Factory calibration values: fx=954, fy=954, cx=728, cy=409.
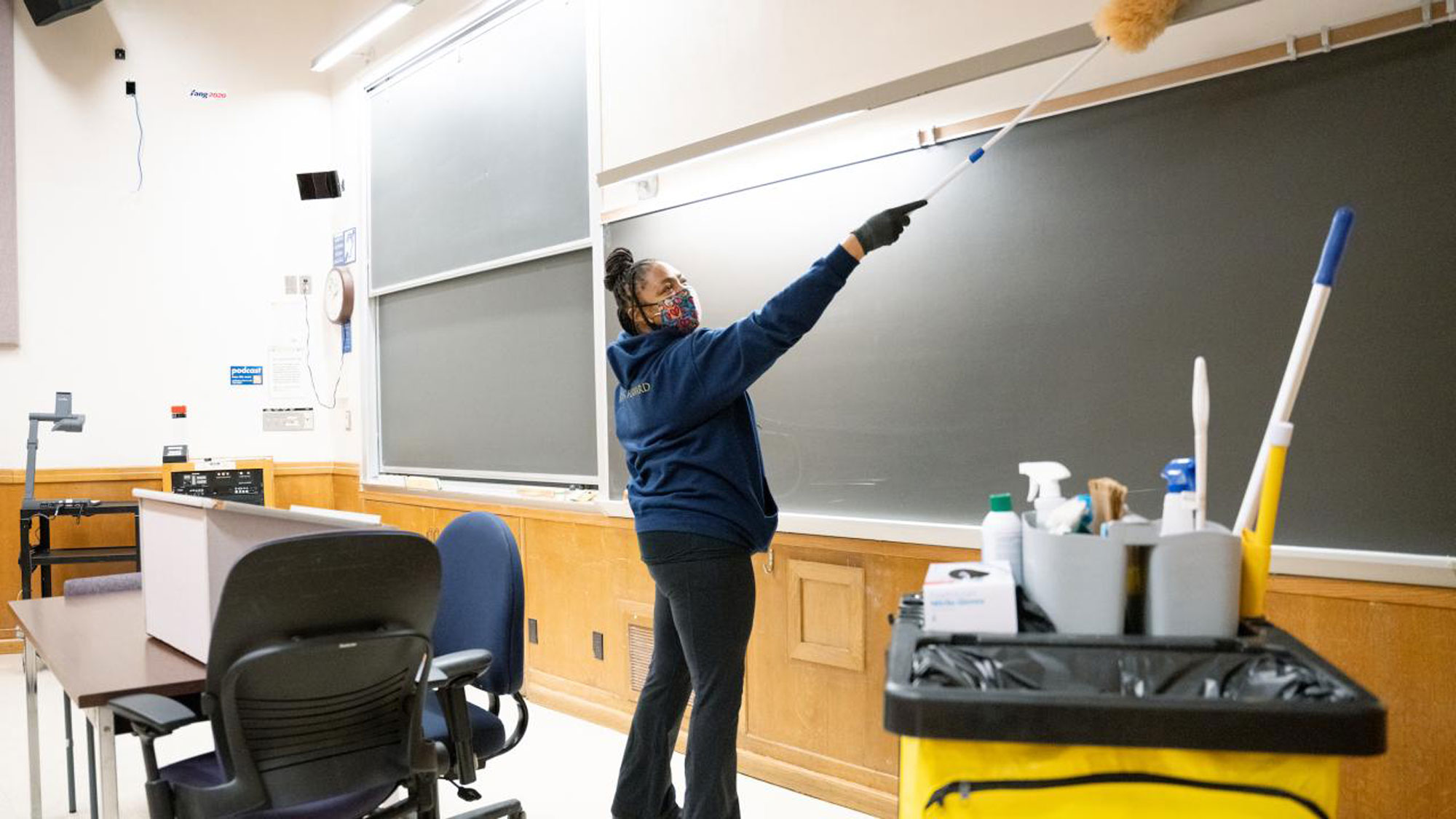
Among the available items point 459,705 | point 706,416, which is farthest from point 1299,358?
point 459,705

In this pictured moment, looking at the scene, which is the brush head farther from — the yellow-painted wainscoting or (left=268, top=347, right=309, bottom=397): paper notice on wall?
(left=268, top=347, right=309, bottom=397): paper notice on wall

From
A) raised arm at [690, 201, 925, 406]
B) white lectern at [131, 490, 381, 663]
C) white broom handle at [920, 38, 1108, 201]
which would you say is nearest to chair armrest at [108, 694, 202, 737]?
white lectern at [131, 490, 381, 663]

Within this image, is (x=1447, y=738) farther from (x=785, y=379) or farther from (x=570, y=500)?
(x=570, y=500)

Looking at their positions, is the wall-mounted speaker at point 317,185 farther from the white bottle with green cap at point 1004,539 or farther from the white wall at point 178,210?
the white bottle with green cap at point 1004,539

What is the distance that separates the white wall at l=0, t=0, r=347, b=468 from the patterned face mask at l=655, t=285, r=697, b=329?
390 cm

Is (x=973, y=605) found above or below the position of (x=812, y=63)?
below

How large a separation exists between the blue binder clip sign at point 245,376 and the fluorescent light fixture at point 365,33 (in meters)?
1.75

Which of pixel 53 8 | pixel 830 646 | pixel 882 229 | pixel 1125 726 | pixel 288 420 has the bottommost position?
pixel 830 646

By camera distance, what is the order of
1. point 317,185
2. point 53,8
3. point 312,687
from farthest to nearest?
1. point 317,185
2. point 53,8
3. point 312,687

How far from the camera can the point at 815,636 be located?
282 centimetres

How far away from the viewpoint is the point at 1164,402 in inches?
85.1

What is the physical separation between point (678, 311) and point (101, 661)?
1.45m

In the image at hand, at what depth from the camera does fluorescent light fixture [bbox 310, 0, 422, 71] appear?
14.1ft

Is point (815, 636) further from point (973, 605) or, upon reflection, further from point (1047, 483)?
point (973, 605)
